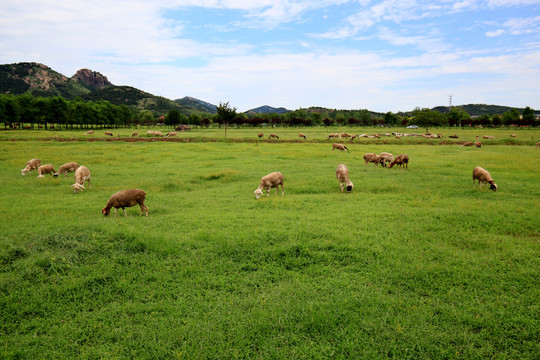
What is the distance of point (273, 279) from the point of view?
26.4ft

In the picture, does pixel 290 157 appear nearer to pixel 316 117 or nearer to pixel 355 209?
pixel 355 209

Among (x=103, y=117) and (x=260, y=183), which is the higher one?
(x=103, y=117)

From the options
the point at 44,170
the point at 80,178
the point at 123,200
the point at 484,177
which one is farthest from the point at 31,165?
the point at 484,177

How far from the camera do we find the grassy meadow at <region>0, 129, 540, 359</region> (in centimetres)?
584

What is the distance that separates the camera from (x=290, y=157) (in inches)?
1273

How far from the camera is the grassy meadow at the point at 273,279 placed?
584 cm

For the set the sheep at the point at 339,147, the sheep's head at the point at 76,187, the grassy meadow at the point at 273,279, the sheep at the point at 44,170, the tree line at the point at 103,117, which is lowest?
the grassy meadow at the point at 273,279

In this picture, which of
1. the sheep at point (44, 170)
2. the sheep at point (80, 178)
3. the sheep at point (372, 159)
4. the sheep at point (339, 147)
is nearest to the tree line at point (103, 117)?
the sheep at point (339, 147)

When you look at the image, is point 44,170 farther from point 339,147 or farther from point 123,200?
point 339,147

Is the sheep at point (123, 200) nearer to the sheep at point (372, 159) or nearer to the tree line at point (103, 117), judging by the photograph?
the sheep at point (372, 159)

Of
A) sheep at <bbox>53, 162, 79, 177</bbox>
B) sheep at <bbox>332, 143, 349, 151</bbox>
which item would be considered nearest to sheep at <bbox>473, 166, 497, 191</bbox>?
sheep at <bbox>332, 143, 349, 151</bbox>

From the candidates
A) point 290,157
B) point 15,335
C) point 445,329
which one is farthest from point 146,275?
point 290,157

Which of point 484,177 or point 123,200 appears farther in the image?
point 484,177

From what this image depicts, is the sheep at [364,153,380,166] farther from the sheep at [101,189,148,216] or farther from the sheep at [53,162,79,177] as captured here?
the sheep at [53,162,79,177]
